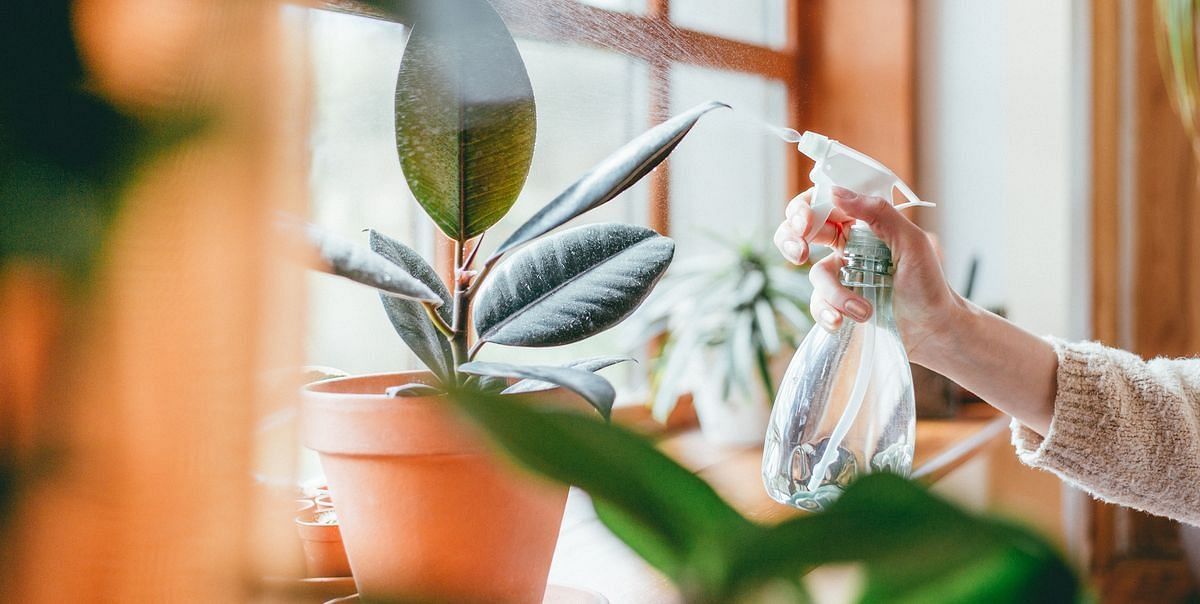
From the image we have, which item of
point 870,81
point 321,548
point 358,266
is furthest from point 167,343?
point 870,81

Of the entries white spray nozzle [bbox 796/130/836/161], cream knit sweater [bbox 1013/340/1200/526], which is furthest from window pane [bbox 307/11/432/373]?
cream knit sweater [bbox 1013/340/1200/526]

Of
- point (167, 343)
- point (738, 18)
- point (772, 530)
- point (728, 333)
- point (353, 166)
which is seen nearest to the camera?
point (772, 530)

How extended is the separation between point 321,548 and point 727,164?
75 centimetres

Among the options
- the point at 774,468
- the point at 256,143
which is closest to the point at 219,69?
the point at 256,143

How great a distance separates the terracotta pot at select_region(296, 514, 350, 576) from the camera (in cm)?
54

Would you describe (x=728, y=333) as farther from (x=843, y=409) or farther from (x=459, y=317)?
(x=459, y=317)

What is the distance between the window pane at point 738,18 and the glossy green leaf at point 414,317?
367 millimetres

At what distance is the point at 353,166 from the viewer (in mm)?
523

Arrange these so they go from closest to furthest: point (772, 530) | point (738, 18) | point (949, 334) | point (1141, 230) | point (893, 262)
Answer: point (772, 530) < point (893, 262) < point (949, 334) < point (738, 18) < point (1141, 230)

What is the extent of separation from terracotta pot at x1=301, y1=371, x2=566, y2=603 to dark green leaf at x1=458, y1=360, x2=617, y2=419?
23 mm

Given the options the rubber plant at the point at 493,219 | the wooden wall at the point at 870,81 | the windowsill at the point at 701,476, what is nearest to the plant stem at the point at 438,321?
the rubber plant at the point at 493,219

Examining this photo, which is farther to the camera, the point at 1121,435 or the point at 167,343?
the point at 1121,435

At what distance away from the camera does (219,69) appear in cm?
29

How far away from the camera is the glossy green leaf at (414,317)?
0.46 meters
